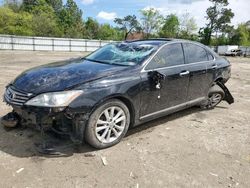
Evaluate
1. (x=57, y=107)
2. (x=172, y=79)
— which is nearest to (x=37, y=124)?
(x=57, y=107)

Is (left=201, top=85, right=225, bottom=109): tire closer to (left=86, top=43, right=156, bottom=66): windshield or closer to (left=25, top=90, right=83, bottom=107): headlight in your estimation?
(left=86, top=43, right=156, bottom=66): windshield

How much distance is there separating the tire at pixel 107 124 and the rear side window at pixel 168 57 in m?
0.85

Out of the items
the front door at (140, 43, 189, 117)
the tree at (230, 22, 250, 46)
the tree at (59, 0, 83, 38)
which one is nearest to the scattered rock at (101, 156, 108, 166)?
the front door at (140, 43, 189, 117)

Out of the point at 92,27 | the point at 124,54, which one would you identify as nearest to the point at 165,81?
the point at 124,54

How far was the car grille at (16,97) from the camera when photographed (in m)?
3.54

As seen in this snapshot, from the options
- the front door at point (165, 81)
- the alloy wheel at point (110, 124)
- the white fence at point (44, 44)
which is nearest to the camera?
the alloy wheel at point (110, 124)

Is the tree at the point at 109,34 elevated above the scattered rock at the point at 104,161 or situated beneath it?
elevated above

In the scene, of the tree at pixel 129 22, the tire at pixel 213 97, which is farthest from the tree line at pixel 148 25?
the tire at pixel 213 97

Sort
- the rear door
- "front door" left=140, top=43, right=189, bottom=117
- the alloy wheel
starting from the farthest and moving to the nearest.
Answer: the rear door → "front door" left=140, top=43, right=189, bottom=117 → the alloy wheel

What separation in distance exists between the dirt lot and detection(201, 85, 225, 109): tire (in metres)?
1.07

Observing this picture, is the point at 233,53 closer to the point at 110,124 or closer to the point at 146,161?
the point at 110,124

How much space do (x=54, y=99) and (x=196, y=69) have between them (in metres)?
2.91

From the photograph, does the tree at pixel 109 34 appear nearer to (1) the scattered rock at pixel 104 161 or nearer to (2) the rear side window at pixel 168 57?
(2) the rear side window at pixel 168 57

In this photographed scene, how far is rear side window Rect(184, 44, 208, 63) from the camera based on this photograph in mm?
5233
